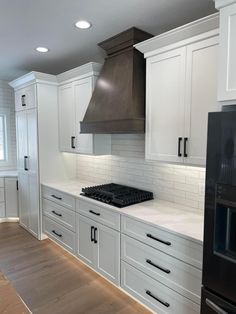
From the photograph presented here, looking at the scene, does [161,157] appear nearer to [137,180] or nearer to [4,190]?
[137,180]

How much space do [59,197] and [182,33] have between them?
2389 millimetres

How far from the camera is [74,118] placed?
333 cm

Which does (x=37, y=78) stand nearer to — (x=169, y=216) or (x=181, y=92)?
(x=181, y=92)

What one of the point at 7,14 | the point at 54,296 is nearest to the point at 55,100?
the point at 7,14

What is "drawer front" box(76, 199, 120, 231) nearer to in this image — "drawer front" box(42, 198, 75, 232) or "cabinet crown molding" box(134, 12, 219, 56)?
"drawer front" box(42, 198, 75, 232)

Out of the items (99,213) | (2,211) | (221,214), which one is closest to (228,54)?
(221,214)

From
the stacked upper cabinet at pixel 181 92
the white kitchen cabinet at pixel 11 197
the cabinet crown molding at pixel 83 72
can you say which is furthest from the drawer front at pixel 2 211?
the stacked upper cabinet at pixel 181 92

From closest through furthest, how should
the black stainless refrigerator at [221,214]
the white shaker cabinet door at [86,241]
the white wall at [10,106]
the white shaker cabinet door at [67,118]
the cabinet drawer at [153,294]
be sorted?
1. the black stainless refrigerator at [221,214]
2. the cabinet drawer at [153,294]
3. the white shaker cabinet door at [86,241]
4. the white shaker cabinet door at [67,118]
5. the white wall at [10,106]

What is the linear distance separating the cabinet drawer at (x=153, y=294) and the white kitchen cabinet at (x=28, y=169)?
1.91 m

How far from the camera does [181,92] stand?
2.04 m

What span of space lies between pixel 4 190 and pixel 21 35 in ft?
9.02

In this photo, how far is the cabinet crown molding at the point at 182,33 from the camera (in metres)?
1.77

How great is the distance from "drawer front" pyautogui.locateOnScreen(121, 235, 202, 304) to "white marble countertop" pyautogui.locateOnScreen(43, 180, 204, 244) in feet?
0.75

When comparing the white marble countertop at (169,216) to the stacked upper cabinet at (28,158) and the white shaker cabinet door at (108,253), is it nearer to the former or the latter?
the white shaker cabinet door at (108,253)
